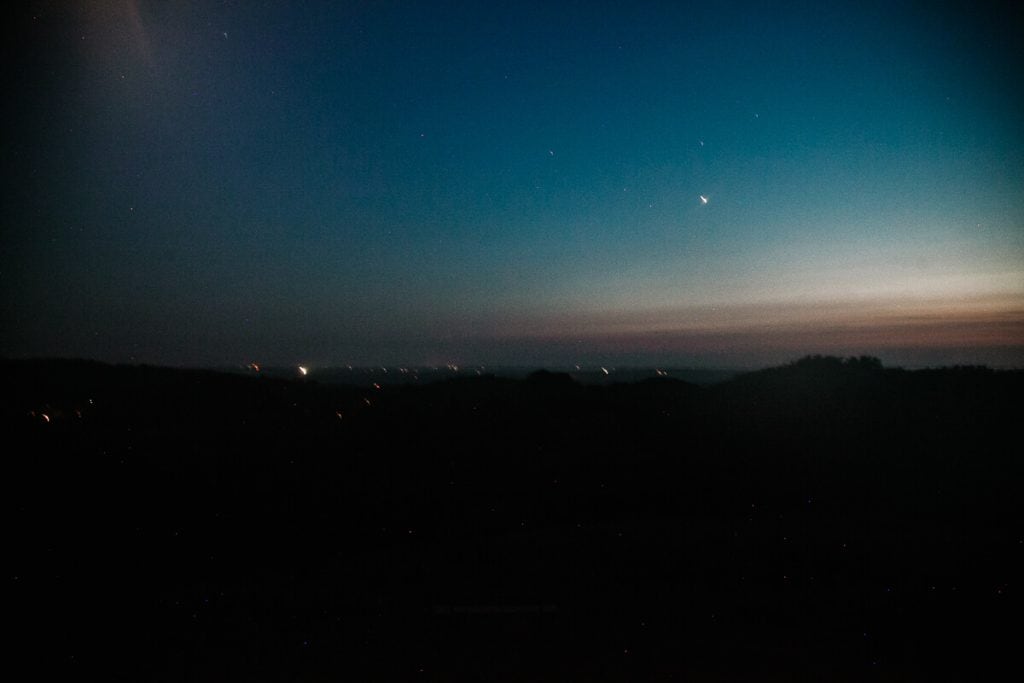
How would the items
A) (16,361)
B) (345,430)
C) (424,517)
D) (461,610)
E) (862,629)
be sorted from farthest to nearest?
(16,361) < (345,430) < (424,517) < (461,610) < (862,629)

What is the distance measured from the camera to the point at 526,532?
9.73 m

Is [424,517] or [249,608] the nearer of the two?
[249,608]

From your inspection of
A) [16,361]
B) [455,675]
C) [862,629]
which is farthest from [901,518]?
[16,361]

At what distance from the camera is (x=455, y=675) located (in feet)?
16.6

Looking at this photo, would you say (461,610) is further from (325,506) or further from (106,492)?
(106,492)

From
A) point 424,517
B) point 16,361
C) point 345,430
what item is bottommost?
point 424,517

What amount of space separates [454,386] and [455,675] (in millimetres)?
25964

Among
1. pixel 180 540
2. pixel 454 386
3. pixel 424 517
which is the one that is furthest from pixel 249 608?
pixel 454 386

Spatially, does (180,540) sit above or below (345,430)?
below

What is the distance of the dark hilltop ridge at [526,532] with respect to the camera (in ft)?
18.4

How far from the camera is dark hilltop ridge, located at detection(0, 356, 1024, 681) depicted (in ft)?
18.4

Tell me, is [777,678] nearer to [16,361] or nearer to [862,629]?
[862,629]

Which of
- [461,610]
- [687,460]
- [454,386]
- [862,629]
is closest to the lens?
[862,629]

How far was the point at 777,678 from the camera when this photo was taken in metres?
4.95
